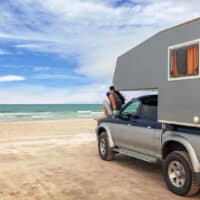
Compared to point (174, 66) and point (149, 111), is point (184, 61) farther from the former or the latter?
point (149, 111)

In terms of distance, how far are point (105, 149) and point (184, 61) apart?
13.3 feet

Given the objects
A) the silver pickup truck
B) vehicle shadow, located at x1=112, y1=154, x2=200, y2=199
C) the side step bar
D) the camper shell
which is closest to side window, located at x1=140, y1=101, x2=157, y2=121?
the silver pickup truck

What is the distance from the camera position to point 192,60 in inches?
216

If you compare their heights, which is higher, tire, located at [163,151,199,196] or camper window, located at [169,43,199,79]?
camper window, located at [169,43,199,79]

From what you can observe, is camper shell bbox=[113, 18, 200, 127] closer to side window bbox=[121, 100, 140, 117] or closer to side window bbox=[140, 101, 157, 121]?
side window bbox=[140, 101, 157, 121]

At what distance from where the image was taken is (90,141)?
1281cm

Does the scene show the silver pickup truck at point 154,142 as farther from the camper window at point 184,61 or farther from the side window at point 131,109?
the camper window at point 184,61

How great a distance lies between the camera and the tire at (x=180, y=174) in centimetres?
558

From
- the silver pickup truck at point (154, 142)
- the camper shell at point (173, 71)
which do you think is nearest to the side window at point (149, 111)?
the silver pickup truck at point (154, 142)

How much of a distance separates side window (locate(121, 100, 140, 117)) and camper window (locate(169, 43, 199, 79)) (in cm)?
201

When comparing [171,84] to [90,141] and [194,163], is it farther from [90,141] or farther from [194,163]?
[90,141]

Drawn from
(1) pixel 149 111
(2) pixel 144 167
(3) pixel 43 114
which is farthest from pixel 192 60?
(3) pixel 43 114

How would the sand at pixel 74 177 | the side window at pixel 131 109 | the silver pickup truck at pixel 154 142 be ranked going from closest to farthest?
the silver pickup truck at pixel 154 142, the sand at pixel 74 177, the side window at pixel 131 109

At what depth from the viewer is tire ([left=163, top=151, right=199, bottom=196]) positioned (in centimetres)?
558
